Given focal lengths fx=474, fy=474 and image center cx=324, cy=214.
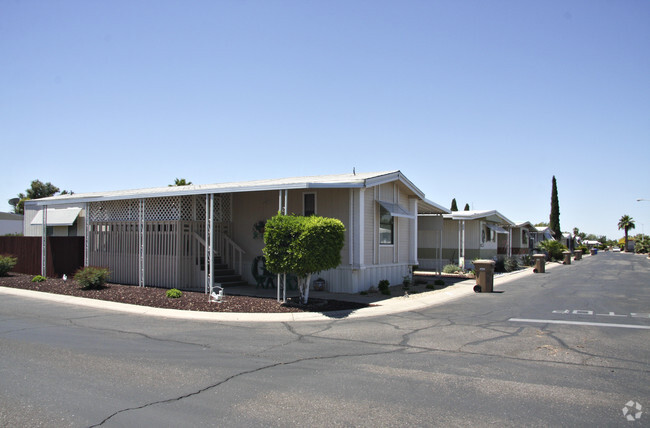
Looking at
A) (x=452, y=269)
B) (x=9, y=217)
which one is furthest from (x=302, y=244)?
(x=9, y=217)

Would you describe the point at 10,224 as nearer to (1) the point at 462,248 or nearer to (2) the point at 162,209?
(2) the point at 162,209

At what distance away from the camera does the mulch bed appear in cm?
1192

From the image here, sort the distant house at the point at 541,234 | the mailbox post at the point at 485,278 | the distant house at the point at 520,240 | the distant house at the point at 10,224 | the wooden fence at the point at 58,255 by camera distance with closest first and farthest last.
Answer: the mailbox post at the point at 485,278 < the wooden fence at the point at 58,255 < the distant house at the point at 520,240 < the distant house at the point at 10,224 < the distant house at the point at 541,234

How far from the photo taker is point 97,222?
18.2 m

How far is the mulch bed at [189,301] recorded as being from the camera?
11.9 metres

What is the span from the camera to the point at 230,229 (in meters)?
17.2

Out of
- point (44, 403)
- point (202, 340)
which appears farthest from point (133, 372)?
point (202, 340)

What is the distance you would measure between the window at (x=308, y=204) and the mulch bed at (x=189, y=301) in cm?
337

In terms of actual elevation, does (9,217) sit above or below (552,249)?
above

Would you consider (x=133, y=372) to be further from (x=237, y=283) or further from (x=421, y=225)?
(x=421, y=225)

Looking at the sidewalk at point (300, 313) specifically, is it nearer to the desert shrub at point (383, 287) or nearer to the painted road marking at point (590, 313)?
the desert shrub at point (383, 287)

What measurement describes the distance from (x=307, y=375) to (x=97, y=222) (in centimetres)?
1468

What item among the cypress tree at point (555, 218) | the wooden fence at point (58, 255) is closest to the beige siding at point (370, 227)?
the wooden fence at point (58, 255)

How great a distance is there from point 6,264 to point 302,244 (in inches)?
589
